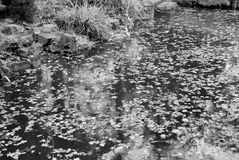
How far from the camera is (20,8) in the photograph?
13781 mm

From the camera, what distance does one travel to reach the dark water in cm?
682

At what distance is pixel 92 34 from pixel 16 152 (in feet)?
31.7

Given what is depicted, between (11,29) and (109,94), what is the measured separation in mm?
6081

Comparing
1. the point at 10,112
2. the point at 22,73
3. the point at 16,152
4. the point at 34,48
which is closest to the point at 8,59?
the point at 22,73

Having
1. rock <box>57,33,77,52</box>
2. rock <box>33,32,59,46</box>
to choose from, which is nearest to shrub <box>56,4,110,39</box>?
rock <box>57,33,77,52</box>

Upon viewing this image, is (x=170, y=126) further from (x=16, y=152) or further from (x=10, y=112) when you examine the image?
(x=10, y=112)

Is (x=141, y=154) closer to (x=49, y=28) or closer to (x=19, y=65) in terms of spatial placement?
(x=19, y=65)

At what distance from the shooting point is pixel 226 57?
41.4 feet

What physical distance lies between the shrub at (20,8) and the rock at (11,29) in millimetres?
768

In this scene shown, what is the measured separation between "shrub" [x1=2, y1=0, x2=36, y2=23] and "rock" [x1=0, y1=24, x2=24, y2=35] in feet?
2.52

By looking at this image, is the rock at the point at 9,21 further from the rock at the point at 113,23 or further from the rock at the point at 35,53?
the rock at the point at 113,23

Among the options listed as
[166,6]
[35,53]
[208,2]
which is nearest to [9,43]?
[35,53]

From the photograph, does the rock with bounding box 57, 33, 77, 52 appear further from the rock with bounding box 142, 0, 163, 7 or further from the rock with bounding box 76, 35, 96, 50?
the rock with bounding box 142, 0, 163, 7

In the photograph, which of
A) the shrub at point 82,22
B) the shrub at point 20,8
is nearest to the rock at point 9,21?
the shrub at point 20,8
